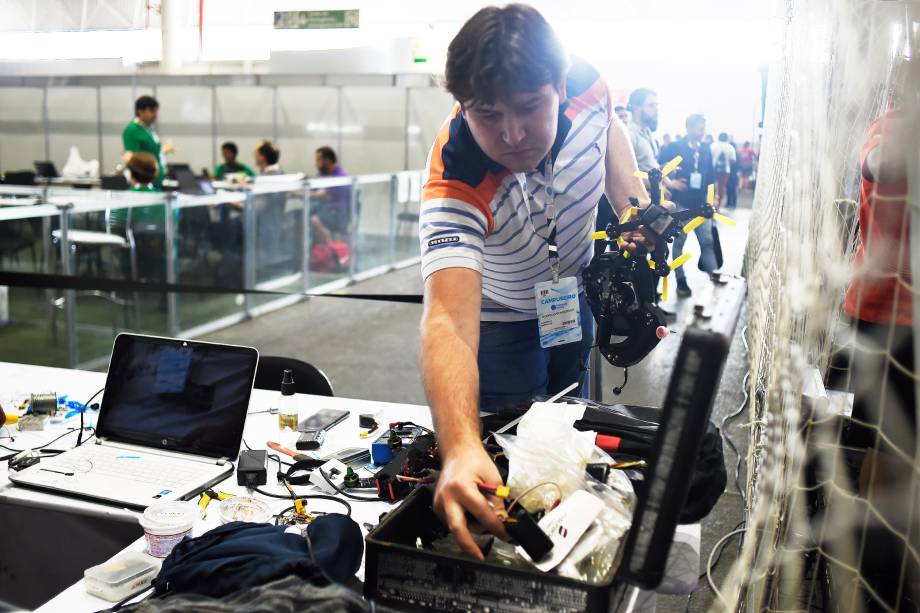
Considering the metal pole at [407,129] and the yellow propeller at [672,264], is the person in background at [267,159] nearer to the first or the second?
the metal pole at [407,129]

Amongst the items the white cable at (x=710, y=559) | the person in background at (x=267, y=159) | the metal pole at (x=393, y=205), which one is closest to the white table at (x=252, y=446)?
the white cable at (x=710, y=559)

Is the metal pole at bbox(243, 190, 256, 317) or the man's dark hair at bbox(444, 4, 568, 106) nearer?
the man's dark hair at bbox(444, 4, 568, 106)

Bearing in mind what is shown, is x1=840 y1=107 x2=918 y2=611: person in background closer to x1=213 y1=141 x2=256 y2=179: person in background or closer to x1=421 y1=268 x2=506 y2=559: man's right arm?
x1=421 y1=268 x2=506 y2=559: man's right arm

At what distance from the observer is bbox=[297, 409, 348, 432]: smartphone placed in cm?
193

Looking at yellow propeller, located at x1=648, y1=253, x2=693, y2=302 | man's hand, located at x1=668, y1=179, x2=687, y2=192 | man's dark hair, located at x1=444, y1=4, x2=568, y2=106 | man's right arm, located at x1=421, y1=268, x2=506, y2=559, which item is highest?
man's dark hair, located at x1=444, y1=4, x2=568, y2=106

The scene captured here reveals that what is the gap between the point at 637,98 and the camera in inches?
184

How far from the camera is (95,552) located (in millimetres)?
1593

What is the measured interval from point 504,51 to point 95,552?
1.26 metres

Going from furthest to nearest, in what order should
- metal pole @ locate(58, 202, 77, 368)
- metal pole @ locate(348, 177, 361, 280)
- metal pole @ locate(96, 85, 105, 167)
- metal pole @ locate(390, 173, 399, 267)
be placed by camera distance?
metal pole @ locate(96, 85, 105, 167) → metal pole @ locate(390, 173, 399, 267) → metal pole @ locate(348, 177, 361, 280) → metal pole @ locate(58, 202, 77, 368)

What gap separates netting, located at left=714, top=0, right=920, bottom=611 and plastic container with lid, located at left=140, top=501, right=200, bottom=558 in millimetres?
852

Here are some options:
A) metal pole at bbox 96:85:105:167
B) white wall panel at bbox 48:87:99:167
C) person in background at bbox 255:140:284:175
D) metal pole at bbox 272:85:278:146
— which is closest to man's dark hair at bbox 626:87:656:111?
person in background at bbox 255:140:284:175

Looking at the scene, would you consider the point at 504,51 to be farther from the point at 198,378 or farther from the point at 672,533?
the point at 198,378

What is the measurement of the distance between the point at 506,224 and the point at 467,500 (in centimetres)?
81

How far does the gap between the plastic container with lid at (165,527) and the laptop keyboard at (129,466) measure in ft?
0.79
